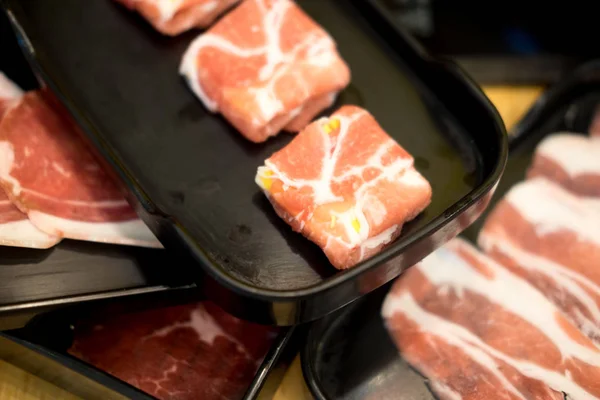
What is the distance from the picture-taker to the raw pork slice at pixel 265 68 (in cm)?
176

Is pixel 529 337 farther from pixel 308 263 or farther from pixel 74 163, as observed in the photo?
pixel 74 163

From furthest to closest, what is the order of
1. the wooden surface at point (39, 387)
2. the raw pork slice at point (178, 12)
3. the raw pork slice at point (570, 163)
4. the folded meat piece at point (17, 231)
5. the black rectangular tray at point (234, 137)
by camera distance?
the raw pork slice at point (570, 163) < the raw pork slice at point (178, 12) < the wooden surface at point (39, 387) < the folded meat piece at point (17, 231) < the black rectangular tray at point (234, 137)

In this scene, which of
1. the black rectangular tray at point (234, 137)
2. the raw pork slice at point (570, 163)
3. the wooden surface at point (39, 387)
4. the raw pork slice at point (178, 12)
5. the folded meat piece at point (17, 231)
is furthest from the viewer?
the raw pork slice at point (570, 163)

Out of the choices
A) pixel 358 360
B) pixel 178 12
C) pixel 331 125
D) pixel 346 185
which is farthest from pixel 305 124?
pixel 358 360

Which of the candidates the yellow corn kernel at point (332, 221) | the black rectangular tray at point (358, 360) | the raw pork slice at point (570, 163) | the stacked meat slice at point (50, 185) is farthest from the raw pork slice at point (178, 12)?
the raw pork slice at point (570, 163)

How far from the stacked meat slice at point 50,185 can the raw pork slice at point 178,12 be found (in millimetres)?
411

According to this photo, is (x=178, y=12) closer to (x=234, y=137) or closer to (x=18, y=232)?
(x=234, y=137)

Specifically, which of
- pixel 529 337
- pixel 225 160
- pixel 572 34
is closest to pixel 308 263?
pixel 225 160

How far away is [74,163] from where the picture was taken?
1.83 meters

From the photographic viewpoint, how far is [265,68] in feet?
6.13

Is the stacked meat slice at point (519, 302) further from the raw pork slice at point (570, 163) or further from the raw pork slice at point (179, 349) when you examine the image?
the raw pork slice at point (179, 349)

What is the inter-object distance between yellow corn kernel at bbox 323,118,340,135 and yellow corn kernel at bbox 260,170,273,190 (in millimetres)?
214

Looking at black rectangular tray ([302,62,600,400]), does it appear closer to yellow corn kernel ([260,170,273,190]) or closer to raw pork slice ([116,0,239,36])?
yellow corn kernel ([260,170,273,190])

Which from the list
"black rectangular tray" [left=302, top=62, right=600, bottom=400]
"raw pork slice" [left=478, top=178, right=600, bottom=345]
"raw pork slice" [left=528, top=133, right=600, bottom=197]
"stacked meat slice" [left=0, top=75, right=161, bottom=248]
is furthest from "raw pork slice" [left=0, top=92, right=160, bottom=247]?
"raw pork slice" [left=528, top=133, right=600, bottom=197]
